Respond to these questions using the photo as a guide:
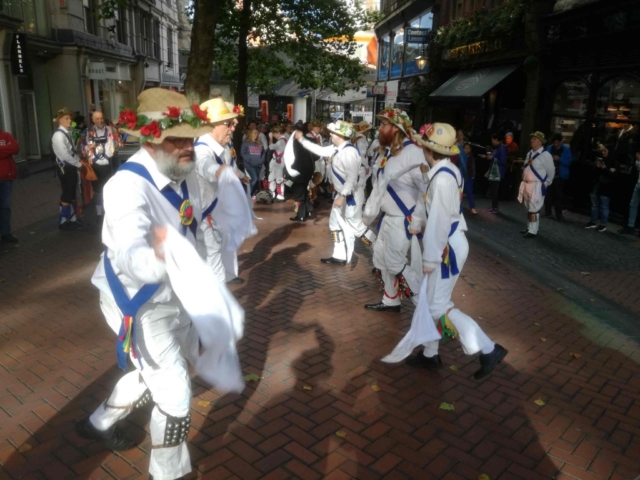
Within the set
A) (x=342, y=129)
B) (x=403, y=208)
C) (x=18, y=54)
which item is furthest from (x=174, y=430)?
(x=18, y=54)

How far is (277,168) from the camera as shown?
44.9 ft

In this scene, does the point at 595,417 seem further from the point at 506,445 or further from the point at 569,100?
the point at 569,100

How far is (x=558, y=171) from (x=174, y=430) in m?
10.8

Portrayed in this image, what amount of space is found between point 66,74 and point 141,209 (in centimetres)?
2328

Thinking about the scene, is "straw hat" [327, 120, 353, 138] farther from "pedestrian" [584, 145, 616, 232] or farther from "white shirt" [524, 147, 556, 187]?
"pedestrian" [584, 145, 616, 232]

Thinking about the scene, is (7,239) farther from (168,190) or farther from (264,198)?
(168,190)

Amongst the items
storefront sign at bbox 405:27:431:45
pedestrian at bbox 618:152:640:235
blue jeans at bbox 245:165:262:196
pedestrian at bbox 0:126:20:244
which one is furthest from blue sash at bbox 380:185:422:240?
storefront sign at bbox 405:27:431:45

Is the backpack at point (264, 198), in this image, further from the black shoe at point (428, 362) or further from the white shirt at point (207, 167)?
the black shoe at point (428, 362)

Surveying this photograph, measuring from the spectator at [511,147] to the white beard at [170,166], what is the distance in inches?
497

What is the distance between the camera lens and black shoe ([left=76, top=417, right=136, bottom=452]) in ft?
11.5

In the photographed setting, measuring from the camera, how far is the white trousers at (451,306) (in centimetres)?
438

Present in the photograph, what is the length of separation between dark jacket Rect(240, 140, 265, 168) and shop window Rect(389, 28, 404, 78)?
56.5 feet

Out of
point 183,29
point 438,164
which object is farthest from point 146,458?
point 183,29

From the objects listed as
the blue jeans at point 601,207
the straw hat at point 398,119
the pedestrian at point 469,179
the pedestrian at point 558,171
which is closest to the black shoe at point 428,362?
the straw hat at point 398,119
